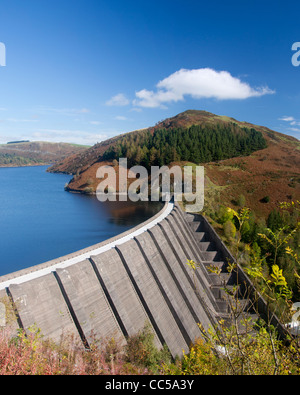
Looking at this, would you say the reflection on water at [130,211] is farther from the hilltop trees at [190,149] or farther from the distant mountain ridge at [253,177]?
the hilltop trees at [190,149]

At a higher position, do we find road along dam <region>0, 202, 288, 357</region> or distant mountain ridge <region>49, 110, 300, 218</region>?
distant mountain ridge <region>49, 110, 300, 218</region>

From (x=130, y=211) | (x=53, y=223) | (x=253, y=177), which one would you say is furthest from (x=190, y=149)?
(x=53, y=223)

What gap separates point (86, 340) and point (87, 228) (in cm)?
3152

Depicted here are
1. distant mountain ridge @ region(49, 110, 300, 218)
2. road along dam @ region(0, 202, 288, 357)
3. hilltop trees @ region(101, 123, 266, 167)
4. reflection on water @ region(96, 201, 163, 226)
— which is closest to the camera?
road along dam @ region(0, 202, 288, 357)

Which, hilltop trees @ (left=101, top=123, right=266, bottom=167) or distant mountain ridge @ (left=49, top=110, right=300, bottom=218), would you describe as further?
hilltop trees @ (left=101, top=123, right=266, bottom=167)

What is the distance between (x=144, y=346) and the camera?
13.3m

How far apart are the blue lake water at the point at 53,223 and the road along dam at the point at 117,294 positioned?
15.2 m

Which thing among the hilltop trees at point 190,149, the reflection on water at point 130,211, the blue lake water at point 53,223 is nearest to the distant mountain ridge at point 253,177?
the hilltop trees at point 190,149

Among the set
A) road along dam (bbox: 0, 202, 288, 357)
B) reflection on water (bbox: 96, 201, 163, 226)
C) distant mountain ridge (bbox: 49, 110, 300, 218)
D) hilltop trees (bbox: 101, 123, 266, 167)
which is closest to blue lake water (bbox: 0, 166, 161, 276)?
reflection on water (bbox: 96, 201, 163, 226)

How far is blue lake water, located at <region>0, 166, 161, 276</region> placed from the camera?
3186 centimetres

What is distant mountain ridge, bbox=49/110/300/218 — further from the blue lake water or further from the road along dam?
the road along dam

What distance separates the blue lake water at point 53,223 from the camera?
3186 cm

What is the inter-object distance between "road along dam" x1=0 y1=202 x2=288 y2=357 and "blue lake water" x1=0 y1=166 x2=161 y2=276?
15167 mm

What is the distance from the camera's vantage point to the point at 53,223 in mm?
44344
